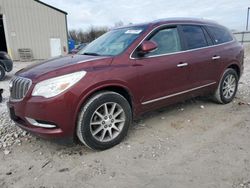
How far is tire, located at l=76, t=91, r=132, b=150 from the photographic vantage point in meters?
3.17

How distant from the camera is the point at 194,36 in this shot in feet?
15.0

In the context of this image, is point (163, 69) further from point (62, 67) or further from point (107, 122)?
point (62, 67)

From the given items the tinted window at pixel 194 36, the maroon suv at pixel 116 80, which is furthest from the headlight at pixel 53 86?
the tinted window at pixel 194 36

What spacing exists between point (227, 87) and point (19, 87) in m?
4.11

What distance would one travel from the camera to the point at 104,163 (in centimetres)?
313

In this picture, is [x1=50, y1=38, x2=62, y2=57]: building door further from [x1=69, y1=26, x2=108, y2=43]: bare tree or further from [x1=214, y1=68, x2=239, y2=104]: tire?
[x1=69, y1=26, x2=108, y2=43]: bare tree

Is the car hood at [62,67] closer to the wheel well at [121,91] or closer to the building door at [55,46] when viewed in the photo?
the wheel well at [121,91]

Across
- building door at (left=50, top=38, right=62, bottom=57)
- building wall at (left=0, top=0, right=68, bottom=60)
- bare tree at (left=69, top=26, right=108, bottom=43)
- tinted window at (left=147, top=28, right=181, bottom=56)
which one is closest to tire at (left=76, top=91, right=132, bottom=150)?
tinted window at (left=147, top=28, right=181, bottom=56)

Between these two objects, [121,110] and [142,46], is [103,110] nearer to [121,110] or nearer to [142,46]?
[121,110]

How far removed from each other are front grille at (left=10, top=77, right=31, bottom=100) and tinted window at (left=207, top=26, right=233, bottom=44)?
364 cm

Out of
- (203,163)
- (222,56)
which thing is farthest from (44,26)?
(203,163)

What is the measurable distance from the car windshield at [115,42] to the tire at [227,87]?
222 cm

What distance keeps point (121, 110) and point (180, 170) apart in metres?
Result: 1.13

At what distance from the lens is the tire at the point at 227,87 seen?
5105 mm
